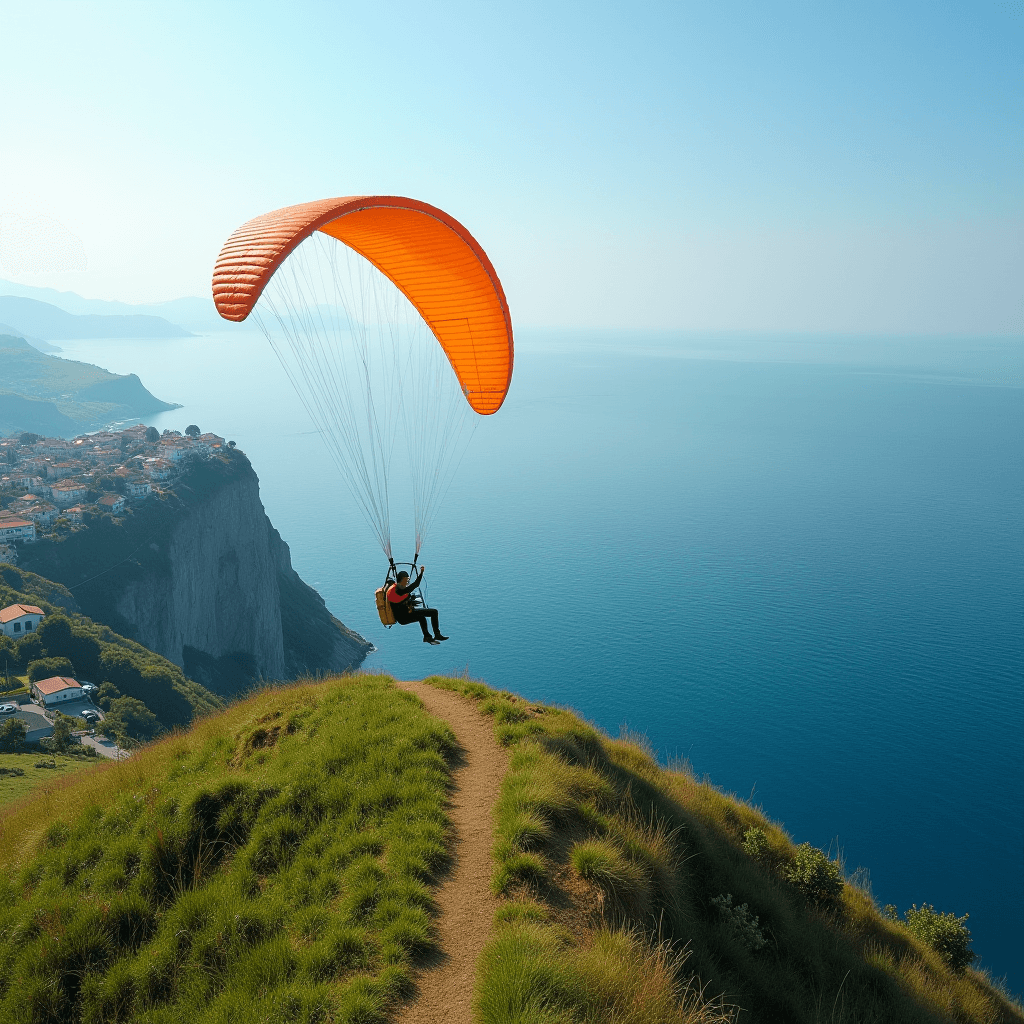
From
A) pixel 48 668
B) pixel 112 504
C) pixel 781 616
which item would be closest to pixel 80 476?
pixel 112 504

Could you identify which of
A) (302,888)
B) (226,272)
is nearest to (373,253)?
(226,272)

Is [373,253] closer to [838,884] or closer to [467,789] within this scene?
[467,789]

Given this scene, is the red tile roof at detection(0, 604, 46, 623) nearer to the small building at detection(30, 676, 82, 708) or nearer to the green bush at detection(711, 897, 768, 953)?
the small building at detection(30, 676, 82, 708)

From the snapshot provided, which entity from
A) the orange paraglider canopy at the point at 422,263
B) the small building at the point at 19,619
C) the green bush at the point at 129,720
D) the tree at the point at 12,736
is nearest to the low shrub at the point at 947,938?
the orange paraglider canopy at the point at 422,263

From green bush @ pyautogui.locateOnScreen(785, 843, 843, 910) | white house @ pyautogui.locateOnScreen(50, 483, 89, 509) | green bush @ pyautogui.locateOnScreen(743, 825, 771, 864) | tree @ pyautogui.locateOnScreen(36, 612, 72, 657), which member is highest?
green bush @ pyautogui.locateOnScreen(743, 825, 771, 864)

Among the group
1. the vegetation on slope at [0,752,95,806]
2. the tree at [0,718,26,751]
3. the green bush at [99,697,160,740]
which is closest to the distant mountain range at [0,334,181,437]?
the green bush at [99,697,160,740]

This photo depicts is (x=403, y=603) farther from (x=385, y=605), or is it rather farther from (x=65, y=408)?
(x=65, y=408)
